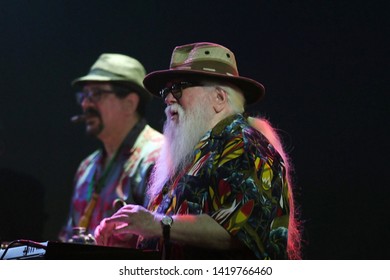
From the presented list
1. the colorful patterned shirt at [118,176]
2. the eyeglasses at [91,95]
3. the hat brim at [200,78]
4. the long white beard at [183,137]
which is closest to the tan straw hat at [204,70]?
the hat brim at [200,78]

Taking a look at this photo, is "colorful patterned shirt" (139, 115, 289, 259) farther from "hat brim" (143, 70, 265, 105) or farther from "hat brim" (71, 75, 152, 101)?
"hat brim" (71, 75, 152, 101)

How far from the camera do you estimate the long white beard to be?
260 cm

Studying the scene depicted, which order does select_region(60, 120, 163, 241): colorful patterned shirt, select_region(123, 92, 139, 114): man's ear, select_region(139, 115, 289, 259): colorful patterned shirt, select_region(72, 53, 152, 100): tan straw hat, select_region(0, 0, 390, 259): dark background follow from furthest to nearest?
select_region(123, 92, 139, 114): man's ear, select_region(72, 53, 152, 100): tan straw hat, select_region(60, 120, 163, 241): colorful patterned shirt, select_region(0, 0, 390, 259): dark background, select_region(139, 115, 289, 259): colorful patterned shirt

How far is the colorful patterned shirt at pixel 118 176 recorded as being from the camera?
3465 millimetres

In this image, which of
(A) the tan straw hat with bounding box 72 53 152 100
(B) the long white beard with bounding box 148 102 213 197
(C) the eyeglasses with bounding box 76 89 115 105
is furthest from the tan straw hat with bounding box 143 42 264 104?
(C) the eyeglasses with bounding box 76 89 115 105

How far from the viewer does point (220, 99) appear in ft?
8.69

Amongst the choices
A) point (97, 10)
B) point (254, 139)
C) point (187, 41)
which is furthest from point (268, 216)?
point (97, 10)

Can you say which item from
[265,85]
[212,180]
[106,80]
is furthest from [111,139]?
[212,180]

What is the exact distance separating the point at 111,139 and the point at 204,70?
48.6 inches

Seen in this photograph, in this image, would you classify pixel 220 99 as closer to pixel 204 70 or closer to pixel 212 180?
pixel 204 70

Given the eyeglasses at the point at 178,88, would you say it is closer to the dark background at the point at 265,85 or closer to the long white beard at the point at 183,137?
the long white beard at the point at 183,137

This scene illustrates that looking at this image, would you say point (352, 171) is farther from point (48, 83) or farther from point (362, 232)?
point (48, 83)

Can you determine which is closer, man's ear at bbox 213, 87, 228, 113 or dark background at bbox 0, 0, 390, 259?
man's ear at bbox 213, 87, 228, 113

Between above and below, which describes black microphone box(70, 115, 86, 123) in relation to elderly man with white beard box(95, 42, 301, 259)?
below
